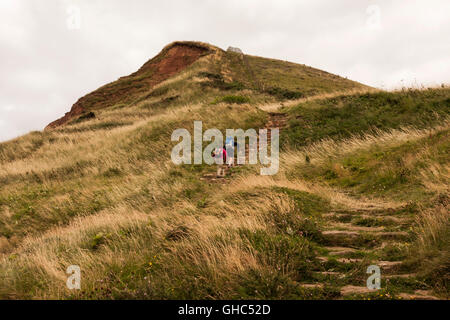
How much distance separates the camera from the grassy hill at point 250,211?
11.8 feet

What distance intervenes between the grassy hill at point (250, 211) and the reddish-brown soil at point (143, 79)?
22.4 metres

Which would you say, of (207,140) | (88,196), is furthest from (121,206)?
(207,140)

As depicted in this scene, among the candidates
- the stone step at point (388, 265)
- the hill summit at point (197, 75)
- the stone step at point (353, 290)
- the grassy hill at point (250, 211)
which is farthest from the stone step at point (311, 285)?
the hill summit at point (197, 75)

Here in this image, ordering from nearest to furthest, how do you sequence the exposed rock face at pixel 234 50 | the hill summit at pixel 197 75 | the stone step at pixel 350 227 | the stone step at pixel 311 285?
the stone step at pixel 311 285
the stone step at pixel 350 227
the hill summit at pixel 197 75
the exposed rock face at pixel 234 50

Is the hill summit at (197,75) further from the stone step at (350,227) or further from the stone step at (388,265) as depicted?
the stone step at (388,265)

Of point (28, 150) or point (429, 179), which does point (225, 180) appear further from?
point (28, 150)

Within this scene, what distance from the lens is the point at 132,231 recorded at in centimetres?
598

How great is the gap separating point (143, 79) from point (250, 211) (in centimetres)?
4230

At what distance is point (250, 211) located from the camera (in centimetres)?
567

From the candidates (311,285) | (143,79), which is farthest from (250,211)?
(143,79)

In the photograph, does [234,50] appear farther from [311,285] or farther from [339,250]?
[311,285]

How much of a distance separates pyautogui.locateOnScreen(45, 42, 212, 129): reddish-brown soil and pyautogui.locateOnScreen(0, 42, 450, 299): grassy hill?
22354mm

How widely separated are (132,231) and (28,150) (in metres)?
20.2

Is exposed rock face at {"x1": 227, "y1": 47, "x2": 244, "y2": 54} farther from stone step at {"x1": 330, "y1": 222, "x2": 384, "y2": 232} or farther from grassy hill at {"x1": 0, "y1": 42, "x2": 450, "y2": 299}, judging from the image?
stone step at {"x1": 330, "y1": 222, "x2": 384, "y2": 232}
